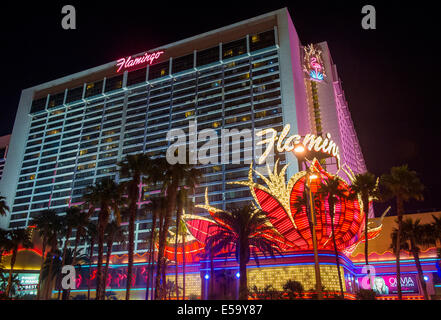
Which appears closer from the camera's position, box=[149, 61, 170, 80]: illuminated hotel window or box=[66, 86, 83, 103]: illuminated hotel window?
box=[149, 61, 170, 80]: illuminated hotel window

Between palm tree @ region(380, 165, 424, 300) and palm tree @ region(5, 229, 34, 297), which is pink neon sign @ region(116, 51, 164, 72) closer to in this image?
palm tree @ region(5, 229, 34, 297)

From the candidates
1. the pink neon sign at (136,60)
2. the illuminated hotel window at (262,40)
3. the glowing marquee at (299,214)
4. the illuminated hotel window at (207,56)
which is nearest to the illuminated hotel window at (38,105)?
the pink neon sign at (136,60)

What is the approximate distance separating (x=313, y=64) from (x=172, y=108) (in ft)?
145

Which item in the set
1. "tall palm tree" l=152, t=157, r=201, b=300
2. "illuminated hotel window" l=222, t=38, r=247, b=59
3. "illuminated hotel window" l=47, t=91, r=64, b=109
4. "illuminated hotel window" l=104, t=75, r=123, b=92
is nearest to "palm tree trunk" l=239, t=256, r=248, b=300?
"tall palm tree" l=152, t=157, r=201, b=300

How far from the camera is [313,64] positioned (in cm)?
10688

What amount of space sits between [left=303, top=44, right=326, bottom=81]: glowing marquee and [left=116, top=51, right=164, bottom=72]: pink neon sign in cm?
4525

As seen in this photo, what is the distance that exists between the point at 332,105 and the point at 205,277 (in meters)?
73.2

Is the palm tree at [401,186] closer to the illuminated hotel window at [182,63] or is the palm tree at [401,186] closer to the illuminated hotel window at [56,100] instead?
the illuminated hotel window at [182,63]

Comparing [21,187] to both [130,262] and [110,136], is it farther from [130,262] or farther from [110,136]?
[130,262]

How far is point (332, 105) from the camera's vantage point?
102 metres

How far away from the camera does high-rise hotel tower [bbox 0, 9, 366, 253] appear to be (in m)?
93.2

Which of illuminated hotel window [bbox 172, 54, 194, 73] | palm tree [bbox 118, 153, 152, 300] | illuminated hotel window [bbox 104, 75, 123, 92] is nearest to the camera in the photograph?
palm tree [bbox 118, 153, 152, 300]

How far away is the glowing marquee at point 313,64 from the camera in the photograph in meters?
105

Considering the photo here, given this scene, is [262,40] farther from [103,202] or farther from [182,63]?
[103,202]
